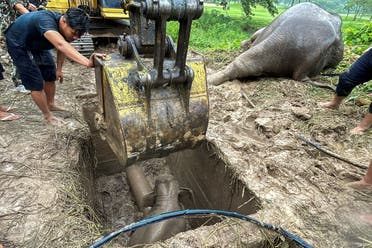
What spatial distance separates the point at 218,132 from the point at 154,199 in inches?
48.4

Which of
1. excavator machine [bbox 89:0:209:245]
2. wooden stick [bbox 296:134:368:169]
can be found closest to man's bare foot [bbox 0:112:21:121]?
excavator machine [bbox 89:0:209:245]

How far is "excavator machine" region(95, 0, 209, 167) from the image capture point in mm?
2199

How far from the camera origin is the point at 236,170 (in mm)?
3061

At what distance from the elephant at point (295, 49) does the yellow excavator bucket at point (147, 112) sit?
284 centimetres

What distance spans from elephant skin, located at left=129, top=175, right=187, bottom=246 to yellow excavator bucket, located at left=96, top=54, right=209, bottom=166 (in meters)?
1.01

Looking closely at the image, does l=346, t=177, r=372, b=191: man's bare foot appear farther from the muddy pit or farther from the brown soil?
the muddy pit

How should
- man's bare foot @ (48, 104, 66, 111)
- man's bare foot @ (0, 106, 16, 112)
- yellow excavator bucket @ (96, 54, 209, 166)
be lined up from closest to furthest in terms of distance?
yellow excavator bucket @ (96, 54, 209, 166), man's bare foot @ (0, 106, 16, 112), man's bare foot @ (48, 104, 66, 111)

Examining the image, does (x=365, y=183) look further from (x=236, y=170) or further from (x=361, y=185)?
(x=236, y=170)

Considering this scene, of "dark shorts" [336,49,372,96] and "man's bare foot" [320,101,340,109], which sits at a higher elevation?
"dark shorts" [336,49,372,96]

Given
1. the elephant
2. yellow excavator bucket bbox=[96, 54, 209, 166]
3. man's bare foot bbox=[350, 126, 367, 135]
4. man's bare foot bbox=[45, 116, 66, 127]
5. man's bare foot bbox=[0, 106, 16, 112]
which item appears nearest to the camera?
yellow excavator bucket bbox=[96, 54, 209, 166]

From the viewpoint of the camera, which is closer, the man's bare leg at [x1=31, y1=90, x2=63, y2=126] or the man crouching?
the man crouching

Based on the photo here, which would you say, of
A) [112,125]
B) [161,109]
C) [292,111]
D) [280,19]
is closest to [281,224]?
[161,109]


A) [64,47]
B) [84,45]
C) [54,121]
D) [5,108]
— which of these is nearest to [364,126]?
[64,47]

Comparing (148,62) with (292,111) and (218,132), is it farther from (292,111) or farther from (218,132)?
(292,111)
